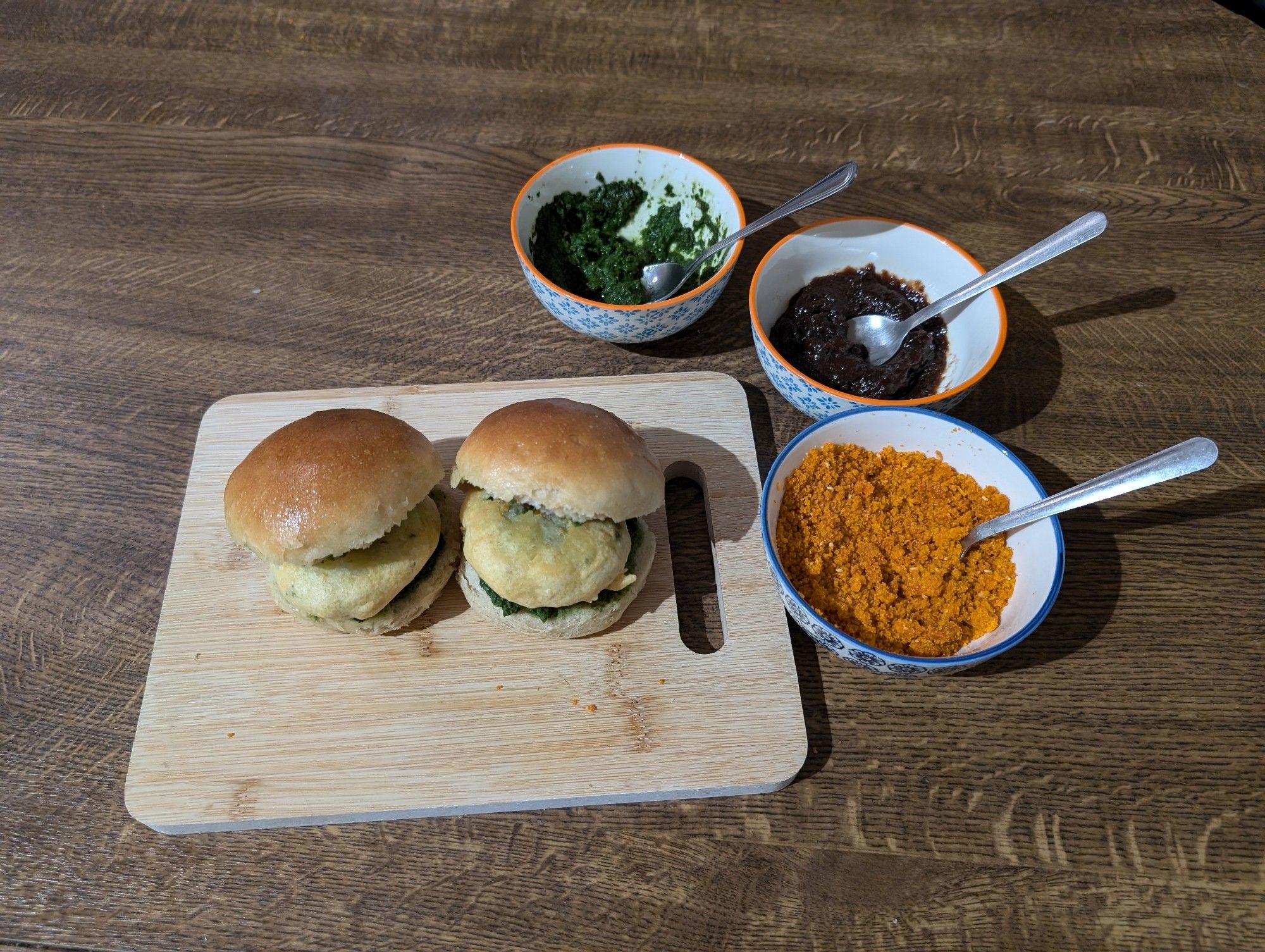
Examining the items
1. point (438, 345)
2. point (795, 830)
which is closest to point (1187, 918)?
point (795, 830)

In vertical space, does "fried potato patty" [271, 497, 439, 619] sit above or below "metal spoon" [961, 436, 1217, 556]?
below

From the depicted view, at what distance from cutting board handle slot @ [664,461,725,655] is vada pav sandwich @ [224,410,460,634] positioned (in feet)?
2.25

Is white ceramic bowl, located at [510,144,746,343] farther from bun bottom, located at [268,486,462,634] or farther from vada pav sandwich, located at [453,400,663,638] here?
bun bottom, located at [268,486,462,634]

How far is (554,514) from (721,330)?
1.09m

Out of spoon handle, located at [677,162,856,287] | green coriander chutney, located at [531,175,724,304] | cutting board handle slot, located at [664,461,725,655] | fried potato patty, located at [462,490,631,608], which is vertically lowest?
cutting board handle slot, located at [664,461,725,655]

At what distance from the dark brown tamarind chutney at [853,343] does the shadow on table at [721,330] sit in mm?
206

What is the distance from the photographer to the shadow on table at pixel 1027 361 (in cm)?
253

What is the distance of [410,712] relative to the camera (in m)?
1.96

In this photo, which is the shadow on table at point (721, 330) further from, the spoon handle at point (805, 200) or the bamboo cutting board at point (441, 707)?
the bamboo cutting board at point (441, 707)

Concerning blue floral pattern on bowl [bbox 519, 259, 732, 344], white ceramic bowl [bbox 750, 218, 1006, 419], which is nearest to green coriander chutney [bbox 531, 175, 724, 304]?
blue floral pattern on bowl [bbox 519, 259, 732, 344]

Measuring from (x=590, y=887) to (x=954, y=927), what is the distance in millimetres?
845

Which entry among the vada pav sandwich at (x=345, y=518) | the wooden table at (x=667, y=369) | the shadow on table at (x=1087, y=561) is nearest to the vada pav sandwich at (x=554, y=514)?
the vada pav sandwich at (x=345, y=518)

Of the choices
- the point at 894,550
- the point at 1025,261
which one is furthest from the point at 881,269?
the point at 894,550

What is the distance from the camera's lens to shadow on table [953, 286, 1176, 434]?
8.31 ft
